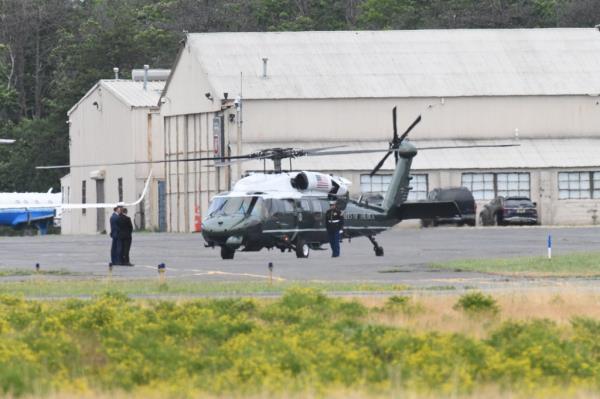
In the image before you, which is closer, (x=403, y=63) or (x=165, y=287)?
(x=165, y=287)

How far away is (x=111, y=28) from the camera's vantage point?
12188cm

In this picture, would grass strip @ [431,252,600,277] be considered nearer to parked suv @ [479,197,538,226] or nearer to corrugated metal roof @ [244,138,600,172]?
parked suv @ [479,197,538,226]

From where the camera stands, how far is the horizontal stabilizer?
171ft

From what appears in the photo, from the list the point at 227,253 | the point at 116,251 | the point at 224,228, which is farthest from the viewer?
the point at 227,253

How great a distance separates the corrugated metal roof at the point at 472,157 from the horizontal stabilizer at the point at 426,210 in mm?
27892

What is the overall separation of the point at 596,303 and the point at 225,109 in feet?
175

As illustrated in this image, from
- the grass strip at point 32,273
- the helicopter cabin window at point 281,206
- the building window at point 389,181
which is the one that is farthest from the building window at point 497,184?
the grass strip at point 32,273

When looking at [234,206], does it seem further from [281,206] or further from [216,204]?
[281,206]

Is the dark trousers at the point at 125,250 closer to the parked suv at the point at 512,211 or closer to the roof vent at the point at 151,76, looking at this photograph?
the parked suv at the point at 512,211

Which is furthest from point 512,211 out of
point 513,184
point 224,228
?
point 224,228

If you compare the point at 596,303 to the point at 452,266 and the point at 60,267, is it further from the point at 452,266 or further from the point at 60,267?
the point at 60,267

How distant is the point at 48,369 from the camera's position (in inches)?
872

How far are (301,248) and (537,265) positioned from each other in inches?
329

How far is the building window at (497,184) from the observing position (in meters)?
84.2
